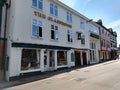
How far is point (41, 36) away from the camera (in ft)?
57.1

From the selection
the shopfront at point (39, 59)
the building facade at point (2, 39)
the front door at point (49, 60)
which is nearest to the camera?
the building facade at point (2, 39)

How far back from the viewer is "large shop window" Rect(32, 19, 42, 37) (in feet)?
54.1

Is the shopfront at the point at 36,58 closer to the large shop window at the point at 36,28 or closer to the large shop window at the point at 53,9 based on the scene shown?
the large shop window at the point at 36,28

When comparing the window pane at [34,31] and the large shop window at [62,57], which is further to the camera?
the large shop window at [62,57]

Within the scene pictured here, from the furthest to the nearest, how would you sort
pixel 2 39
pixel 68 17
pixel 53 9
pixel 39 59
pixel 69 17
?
pixel 69 17 → pixel 68 17 → pixel 53 9 → pixel 39 59 → pixel 2 39

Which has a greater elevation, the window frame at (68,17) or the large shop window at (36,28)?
the window frame at (68,17)

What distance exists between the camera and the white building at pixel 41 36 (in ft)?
46.8

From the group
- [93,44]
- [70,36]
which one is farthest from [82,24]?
[93,44]

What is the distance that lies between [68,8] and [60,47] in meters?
6.30

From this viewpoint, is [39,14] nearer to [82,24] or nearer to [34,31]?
[34,31]

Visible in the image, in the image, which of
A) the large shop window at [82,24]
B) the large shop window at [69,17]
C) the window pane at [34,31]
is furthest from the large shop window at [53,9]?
the large shop window at [82,24]

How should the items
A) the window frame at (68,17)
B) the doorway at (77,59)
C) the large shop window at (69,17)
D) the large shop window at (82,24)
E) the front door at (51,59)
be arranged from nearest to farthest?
1. the front door at (51,59)
2. the window frame at (68,17)
3. the large shop window at (69,17)
4. the doorway at (77,59)
5. the large shop window at (82,24)

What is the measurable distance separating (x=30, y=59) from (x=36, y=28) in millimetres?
3491

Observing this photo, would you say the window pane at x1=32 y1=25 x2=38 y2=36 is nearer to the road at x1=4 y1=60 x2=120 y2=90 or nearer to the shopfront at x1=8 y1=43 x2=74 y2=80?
A: the shopfront at x1=8 y1=43 x2=74 y2=80
